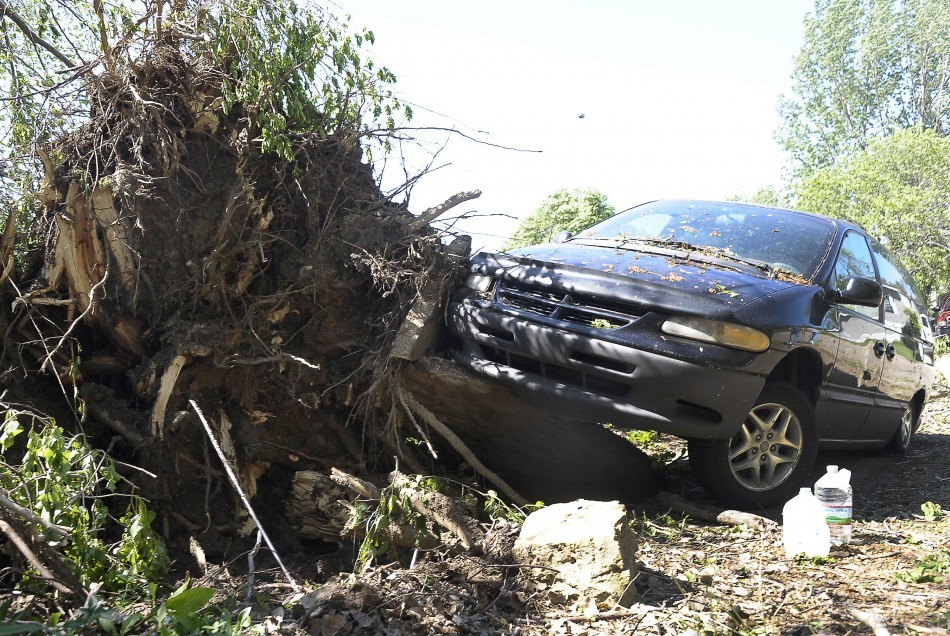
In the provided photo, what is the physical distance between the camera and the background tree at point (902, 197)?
69.0 feet

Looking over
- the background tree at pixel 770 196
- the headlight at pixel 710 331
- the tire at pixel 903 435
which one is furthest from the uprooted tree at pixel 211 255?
the background tree at pixel 770 196

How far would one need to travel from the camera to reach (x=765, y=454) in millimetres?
4539

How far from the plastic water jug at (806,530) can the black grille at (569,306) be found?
1.28 m

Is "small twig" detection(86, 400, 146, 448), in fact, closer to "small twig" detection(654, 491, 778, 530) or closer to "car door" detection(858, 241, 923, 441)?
"small twig" detection(654, 491, 778, 530)

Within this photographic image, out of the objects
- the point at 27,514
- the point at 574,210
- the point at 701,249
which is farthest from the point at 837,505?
the point at 574,210

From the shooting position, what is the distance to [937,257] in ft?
68.9

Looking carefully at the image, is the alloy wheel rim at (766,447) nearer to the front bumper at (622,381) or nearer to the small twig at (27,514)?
the front bumper at (622,381)

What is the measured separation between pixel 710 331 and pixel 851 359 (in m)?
1.71

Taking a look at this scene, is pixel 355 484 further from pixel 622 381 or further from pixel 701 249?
pixel 701 249

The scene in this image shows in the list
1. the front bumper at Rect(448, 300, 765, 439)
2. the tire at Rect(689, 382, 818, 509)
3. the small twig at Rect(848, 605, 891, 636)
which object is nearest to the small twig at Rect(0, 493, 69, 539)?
the front bumper at Rect(448, 300, 765, 439)

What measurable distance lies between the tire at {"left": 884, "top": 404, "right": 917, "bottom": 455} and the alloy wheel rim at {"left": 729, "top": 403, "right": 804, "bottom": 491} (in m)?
2.65

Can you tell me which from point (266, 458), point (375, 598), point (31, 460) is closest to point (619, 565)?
point (375, 598)

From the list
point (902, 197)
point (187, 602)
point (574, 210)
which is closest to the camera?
point (187, 602)

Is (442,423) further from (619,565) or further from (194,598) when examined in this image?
(194,598)
